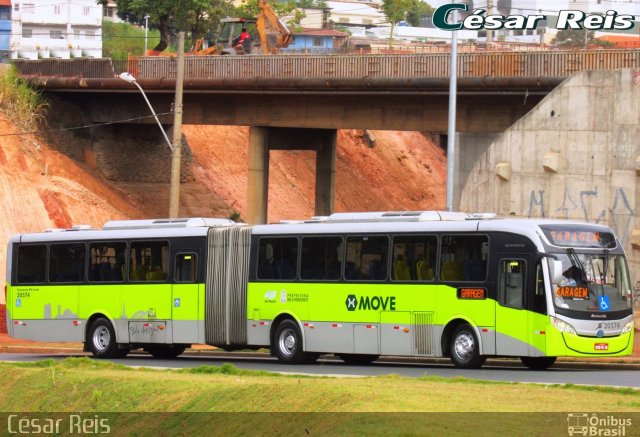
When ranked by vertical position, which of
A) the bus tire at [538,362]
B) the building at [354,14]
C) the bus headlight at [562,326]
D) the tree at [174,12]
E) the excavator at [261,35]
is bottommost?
the bus tire at [538,362]

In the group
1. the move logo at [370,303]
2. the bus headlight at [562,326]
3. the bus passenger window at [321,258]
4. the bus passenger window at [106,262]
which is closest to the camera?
the bus headlight at [562,326]

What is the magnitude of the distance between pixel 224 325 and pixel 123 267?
10.8 ft

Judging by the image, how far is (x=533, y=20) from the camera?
42.9 meters

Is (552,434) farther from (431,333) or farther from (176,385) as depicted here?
(431,333)

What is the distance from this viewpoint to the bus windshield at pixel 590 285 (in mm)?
23922

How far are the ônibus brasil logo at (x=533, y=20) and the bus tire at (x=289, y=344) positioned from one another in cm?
1532

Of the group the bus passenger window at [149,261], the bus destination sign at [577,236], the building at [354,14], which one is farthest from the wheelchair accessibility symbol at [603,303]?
the building at [354,14]

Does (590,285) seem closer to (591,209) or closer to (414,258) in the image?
(414,258)

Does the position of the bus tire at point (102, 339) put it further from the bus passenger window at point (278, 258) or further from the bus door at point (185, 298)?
the bus passenger window at point (278, 258)

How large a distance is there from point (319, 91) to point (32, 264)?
18.9m

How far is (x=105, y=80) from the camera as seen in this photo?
185ft

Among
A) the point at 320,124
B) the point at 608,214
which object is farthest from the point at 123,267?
the point at 320,124

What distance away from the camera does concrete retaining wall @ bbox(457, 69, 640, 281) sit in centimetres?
3672

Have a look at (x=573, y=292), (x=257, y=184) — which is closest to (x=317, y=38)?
(x=257, y=184)
